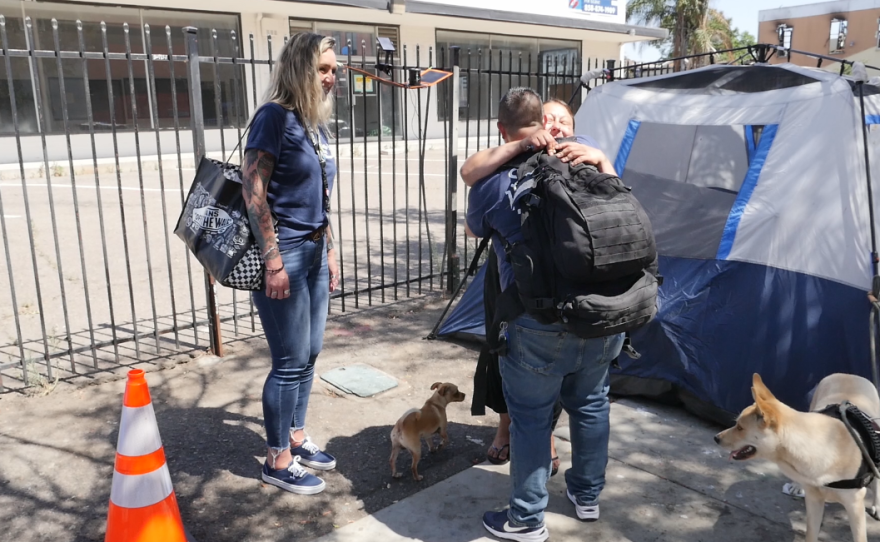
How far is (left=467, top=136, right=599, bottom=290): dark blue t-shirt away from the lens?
247 cm

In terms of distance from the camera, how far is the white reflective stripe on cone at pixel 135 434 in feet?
8.54

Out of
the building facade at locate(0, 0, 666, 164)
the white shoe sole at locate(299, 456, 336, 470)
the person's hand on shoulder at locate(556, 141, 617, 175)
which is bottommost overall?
the white shoe sole at locate(299, 456, 336, 470)

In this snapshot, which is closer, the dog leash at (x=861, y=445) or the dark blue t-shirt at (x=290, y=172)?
the dog leash at (x=861, y=445)

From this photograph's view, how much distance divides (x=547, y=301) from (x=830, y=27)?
178ft

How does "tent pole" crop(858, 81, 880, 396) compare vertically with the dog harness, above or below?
above

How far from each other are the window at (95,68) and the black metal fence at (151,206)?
0.16ft

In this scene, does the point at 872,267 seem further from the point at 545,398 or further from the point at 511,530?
the point at 511,530

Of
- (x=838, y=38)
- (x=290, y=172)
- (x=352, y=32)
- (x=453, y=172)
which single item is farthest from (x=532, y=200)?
(x=838, y=38)

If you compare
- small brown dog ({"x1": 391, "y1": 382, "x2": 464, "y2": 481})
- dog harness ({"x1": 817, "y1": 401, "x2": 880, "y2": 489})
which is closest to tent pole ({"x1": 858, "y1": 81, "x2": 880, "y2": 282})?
dog harness ({"x1": 817, "y1": 401, "x2": 880, "y2": 489})

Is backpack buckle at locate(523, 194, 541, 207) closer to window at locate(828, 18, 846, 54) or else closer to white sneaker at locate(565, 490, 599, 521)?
white sneaker at locate(565, 490, 599, 521)

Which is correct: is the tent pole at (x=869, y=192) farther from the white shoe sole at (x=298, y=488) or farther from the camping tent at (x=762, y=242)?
the white shoe sole at (x=298, y=488)

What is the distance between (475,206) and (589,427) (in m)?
0.99

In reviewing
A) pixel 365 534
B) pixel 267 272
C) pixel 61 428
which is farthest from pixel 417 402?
pixel 61 428

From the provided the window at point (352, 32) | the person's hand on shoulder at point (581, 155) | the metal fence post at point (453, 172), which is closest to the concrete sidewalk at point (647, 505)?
the person's hand on shoulder at point (581, 155)
